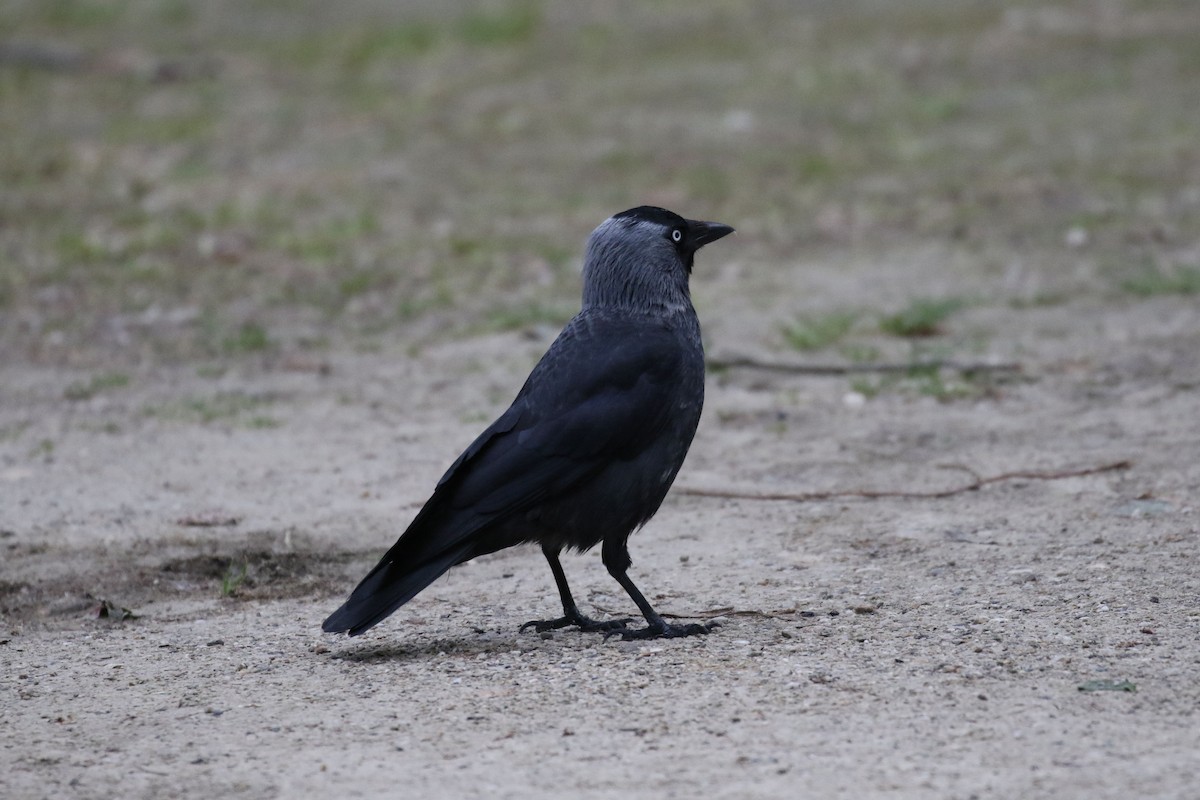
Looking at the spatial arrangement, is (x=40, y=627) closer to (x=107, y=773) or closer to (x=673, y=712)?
(x=107, y=773)

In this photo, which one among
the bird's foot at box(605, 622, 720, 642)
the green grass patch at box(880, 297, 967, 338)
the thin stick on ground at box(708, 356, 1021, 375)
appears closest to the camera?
the bird's foot at box(605, 622, 720, 642)

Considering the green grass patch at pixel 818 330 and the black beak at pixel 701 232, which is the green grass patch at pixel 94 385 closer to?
the green grass patch at pixel 818 330

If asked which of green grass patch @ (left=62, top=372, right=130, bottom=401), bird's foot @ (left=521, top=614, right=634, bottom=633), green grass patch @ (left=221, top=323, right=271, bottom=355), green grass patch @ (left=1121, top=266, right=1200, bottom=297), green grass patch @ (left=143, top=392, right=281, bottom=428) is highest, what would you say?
green grass patch @ (left=1121, top=266, right=1200, bottom=297)

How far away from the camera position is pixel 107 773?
378 cm

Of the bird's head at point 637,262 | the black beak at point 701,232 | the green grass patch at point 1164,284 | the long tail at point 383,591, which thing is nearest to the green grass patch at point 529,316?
the green grass patch at point 1164,284

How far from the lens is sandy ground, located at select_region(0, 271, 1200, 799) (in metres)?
3.75

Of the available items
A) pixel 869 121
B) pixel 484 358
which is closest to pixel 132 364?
pixel 484 358

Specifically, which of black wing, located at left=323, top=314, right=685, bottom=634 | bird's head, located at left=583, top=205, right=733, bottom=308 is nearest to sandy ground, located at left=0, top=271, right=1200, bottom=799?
black wing, located at left=323, top=314, right=685, bottom=634

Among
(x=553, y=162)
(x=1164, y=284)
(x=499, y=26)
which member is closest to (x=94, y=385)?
(x=553, y=162)

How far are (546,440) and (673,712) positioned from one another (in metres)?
1.01

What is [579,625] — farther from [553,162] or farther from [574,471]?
[553,162]

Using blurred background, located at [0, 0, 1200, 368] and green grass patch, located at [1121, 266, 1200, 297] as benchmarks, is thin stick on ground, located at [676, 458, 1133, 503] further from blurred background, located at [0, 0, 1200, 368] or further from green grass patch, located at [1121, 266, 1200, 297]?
green grass patch, located at [1121, 266, 1200, 297]

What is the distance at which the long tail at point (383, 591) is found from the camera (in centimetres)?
445

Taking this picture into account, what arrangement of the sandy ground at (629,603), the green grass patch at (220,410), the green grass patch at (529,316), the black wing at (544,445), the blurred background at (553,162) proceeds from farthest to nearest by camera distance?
the blurred background at (553,162), the green grass patch at (529,316), the green grass patch at (220,410), the black wing at (544,445), the sandy ground at (629,603)
